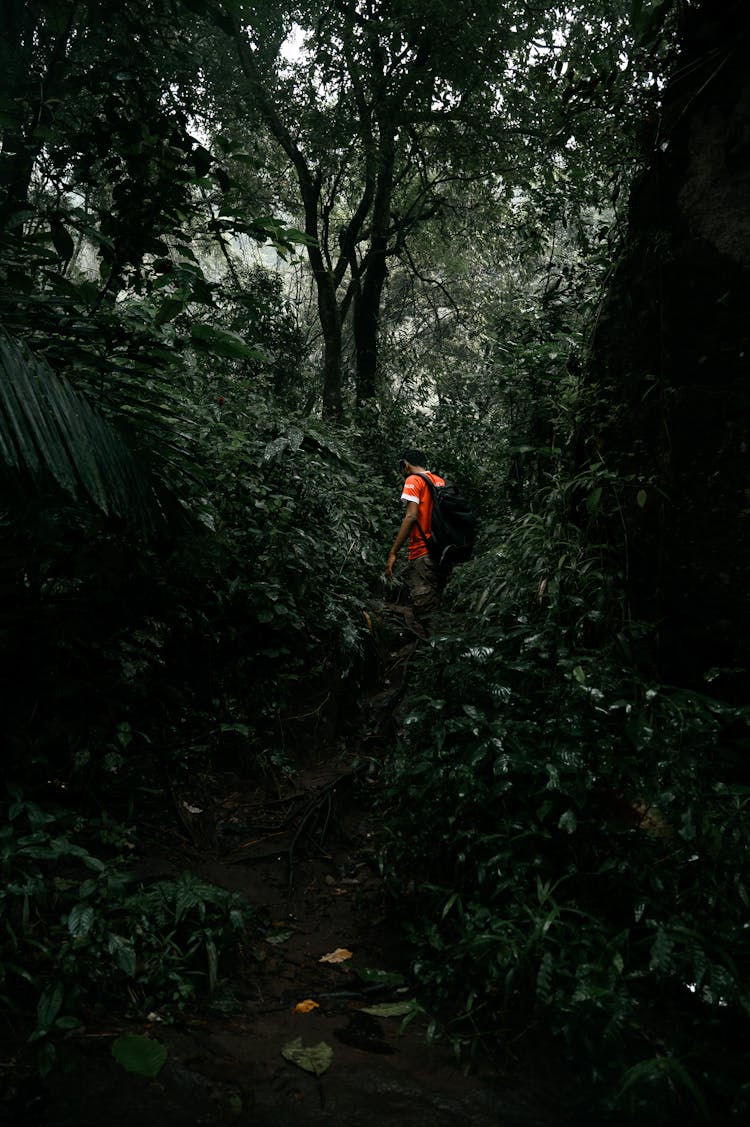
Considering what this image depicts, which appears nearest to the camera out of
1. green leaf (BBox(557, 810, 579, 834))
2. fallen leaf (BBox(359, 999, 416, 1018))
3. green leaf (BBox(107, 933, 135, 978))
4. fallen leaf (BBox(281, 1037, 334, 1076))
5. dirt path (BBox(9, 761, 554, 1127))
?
dirt path (BBox(9, 761, 554, 1127))

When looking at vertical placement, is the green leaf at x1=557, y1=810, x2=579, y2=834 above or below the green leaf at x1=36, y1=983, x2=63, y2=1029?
above

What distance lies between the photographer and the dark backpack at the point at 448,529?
23.2 feet

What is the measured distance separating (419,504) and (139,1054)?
5.31m

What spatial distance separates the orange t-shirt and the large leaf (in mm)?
4188

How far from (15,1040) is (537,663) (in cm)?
251

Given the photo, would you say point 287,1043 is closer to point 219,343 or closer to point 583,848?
point 583,848

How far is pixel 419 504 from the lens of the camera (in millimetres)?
7031

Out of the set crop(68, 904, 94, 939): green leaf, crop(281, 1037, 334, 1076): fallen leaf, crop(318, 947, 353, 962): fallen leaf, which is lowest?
crop(318, 947, 353, 962): fallen leaf

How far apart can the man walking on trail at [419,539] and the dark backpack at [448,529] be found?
4 centimetres

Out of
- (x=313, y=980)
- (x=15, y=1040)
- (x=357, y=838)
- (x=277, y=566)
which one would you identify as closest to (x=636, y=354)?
(x=277, y=566)

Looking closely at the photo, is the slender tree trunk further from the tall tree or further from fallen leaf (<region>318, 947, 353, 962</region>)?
fallen leaf (<region>318, 947, 353, 962</region>)

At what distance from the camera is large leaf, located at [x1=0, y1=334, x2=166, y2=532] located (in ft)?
8.52

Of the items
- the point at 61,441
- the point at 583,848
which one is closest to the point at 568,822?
the point at 583,848

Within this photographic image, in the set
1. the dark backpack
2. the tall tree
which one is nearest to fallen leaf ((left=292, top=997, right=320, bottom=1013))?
the dark backpack
